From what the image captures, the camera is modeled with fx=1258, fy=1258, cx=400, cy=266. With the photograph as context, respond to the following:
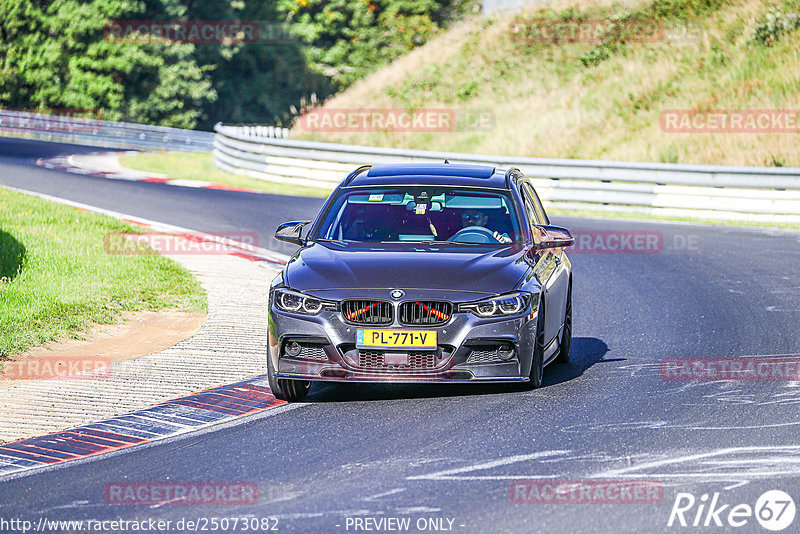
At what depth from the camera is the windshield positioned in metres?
10.0

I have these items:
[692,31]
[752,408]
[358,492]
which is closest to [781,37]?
[692,31]

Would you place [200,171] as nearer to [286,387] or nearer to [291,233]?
[291,233]

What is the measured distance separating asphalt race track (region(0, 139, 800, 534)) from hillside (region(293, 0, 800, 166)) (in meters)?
19.0

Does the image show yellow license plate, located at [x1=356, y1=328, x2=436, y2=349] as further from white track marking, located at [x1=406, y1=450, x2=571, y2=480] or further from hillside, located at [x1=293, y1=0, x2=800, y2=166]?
hillside, located at [x1=293, y1=0, x2=800, y2=166]

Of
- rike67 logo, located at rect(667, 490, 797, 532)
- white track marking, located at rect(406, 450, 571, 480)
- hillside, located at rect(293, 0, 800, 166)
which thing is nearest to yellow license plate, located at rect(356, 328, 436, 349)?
white track marking, located at rect(406, 450, 571, 480)

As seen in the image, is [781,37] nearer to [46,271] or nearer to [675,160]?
[675,160]

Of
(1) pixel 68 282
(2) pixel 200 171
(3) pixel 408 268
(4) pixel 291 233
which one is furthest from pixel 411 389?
(2) pixel 200 171

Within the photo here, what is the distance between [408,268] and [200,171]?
25071mm

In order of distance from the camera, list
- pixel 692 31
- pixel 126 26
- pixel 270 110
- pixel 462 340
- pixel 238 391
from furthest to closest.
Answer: pixel 270 110 → pixel 126 26 → pixel 692 31 → pixel 238 391 → pixel 462 340

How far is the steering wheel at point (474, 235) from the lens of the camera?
9984 mm

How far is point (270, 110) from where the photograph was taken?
68375 mm

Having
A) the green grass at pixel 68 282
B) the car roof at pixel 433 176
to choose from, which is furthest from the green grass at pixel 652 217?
the car roof at pixel 433 176

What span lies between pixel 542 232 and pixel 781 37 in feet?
89.3

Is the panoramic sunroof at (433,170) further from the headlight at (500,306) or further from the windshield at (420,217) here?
the headlight at (500,306)
